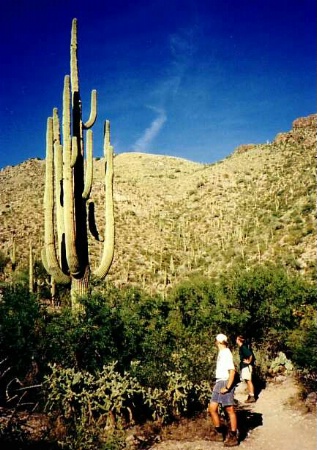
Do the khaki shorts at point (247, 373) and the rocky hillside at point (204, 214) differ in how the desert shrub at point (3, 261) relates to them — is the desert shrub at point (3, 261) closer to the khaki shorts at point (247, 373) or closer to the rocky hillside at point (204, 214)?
the rocky hillside at point (204, 214)

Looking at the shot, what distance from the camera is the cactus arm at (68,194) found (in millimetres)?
8242

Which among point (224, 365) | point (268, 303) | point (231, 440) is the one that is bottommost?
point (231, 440)

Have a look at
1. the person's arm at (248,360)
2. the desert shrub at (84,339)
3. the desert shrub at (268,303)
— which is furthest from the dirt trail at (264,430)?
the desert shrub at (268,303)

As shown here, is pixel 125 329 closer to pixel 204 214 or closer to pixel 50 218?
pixel 50 218

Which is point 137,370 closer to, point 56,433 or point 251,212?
point 56,433

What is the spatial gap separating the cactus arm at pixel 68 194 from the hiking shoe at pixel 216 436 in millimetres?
4106

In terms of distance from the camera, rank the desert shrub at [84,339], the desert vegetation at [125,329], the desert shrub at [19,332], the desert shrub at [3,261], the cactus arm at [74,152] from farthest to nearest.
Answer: the desert shrub at [3,261]
the cactus arm at [74,152]
the desert shrub at [19,332]
the desert shrub at [84,339]
the desert vegetation at [125,329]

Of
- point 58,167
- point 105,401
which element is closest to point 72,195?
point 58,167

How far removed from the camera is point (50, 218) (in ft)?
→ 28.2

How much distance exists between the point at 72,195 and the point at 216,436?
213 inches

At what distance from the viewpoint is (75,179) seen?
924cm

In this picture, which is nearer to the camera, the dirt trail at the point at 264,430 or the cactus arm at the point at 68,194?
the dirt trail at the point at 264,430

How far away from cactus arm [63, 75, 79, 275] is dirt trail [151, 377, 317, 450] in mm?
3834

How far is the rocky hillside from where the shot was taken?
2453 centimetres
